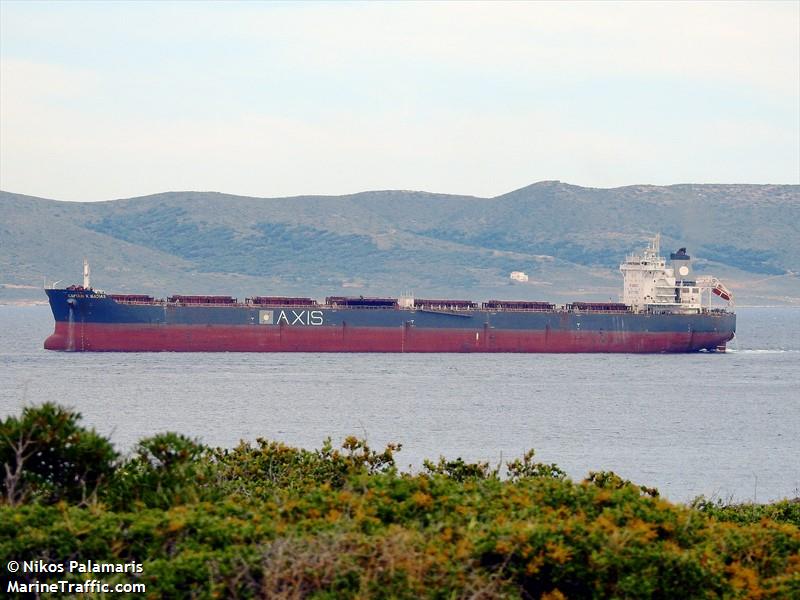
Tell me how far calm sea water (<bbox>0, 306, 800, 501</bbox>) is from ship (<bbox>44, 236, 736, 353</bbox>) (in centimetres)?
97

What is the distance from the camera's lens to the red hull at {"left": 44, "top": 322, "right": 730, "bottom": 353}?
63.5 metres

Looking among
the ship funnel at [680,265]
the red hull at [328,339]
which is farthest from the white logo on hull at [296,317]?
the ship funnel at [680,265]

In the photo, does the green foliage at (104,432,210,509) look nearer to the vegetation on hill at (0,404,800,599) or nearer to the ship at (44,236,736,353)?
the vegetation on hill at (0,404,800,599)

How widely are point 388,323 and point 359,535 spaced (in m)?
54.4

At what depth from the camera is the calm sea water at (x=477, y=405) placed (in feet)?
113

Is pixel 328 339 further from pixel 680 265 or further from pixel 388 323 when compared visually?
pixel 680 265

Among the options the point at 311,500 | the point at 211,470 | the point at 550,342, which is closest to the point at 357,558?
the point at 311,500

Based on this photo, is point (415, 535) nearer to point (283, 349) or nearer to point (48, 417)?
point (48, 417)

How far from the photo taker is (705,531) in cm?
1305

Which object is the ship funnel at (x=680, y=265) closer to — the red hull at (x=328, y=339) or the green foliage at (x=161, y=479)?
the red hull at (x=328, y=339)

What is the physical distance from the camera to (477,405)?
4609cm

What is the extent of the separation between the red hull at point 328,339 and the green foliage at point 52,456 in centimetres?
5041

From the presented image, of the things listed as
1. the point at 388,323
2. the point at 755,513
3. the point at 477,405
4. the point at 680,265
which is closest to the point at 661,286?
the point at 680,265

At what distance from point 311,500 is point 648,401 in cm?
3841
